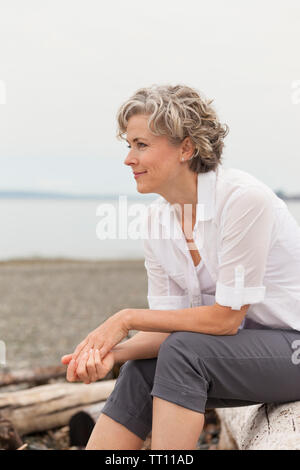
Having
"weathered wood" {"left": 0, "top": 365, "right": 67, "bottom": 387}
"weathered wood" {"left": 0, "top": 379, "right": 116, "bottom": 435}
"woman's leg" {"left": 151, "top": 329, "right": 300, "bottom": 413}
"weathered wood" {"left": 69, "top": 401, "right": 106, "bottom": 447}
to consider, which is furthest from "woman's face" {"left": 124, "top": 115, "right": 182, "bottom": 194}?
"weathered wood" {"left": 0, "top": 365, "right": 67, "bottom": 387}

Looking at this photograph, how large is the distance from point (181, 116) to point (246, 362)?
0.94 metres

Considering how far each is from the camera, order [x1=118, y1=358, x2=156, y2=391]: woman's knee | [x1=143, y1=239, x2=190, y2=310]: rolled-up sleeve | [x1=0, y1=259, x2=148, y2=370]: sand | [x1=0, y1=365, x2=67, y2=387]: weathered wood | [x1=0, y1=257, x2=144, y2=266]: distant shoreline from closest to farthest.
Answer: [x1=118, y1=358, x2=156, y2=391]: woman's knee, [x1=143, y1=239, x2=190, y2=310]: rolled-up sleeve, [x1=0, y1=365, x2=67, y2=387]: weathered wood, [x1=0, y1=259, x2=148, y2=370]: sand, [x1=0, y1=257, x2=144, y2=266]: distant shoreline

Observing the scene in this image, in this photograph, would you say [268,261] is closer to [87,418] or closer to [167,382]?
[167,382]

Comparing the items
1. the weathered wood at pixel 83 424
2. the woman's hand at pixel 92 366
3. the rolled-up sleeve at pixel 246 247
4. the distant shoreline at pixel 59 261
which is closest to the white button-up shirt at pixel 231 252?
the rolled-up sleeve at pixel 246 247

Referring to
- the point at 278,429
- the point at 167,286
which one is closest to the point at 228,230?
the point at 167,286

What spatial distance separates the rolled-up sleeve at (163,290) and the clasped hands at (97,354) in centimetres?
28

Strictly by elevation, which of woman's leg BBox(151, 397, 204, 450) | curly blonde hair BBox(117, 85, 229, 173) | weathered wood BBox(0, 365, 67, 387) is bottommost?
weathered wood BBox(0, 365, 67, 387)

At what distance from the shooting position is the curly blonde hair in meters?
2.21

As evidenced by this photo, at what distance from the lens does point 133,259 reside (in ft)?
54.4

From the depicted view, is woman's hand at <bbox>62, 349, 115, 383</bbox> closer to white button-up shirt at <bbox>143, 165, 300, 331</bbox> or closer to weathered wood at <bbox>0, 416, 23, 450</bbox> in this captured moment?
white button-up shirt at <bbox>143, 165, 300, 331</bbox>

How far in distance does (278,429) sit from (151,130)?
3.98ft

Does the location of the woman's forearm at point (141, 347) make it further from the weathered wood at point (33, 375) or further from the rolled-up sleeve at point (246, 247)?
the weathered wood at point (33, 375)

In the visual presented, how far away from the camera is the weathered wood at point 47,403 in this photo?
356 cm
